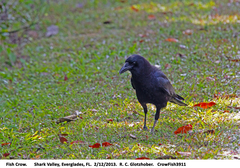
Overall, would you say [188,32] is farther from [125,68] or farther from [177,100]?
[125,68]

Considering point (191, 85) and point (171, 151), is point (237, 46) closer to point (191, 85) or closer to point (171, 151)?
point (191, 85)

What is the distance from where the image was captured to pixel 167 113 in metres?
5.35

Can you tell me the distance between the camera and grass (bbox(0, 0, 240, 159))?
14.0 ft

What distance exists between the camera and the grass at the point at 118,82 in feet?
14.0

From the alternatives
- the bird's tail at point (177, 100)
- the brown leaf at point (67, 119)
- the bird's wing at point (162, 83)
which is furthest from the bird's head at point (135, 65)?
the brown leaf at point (67, 119)

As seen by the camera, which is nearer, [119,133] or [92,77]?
[119,133]

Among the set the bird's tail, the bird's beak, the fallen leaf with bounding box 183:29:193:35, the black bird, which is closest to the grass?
the fallen leaf with bounding box 183:29:193:35

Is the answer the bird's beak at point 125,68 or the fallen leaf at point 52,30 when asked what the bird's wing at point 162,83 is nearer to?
the bird's beak at point 125,68

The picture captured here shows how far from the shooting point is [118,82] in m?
6.60

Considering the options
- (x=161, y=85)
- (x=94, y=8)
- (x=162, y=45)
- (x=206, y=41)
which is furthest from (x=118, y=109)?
(x=94, y=8)

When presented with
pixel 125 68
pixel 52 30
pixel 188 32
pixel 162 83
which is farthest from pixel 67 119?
pixel 52 30

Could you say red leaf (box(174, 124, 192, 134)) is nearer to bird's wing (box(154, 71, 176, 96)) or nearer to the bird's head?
bird's wing (box(154, 71, 176, 96))

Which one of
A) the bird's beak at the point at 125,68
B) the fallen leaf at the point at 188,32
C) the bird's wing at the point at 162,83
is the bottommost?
the bird's wing at the point at 162,83

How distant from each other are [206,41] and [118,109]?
3.44 metres
